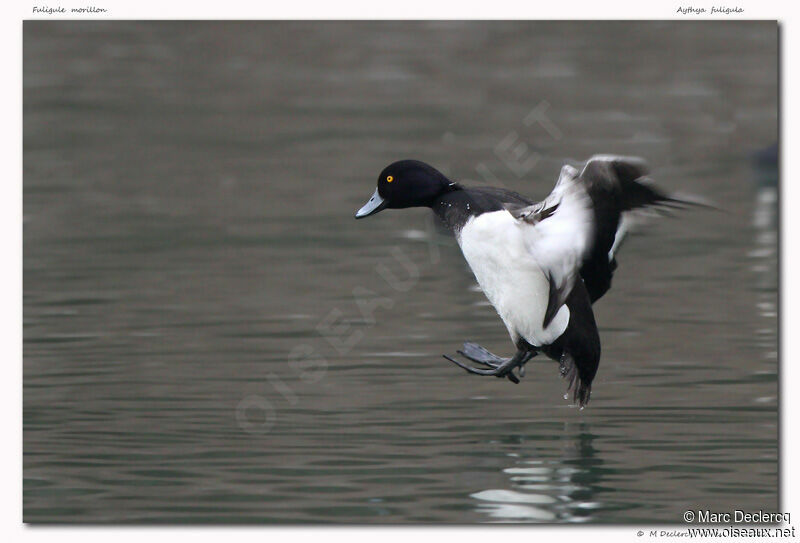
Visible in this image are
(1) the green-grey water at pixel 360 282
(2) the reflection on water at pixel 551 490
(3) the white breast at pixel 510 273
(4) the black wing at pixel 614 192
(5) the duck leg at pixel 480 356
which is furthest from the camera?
(5) the duck leg at pixel 480 356

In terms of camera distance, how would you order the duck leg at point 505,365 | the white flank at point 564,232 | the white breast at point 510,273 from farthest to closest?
the duck leg at point 505,365
the white breast at point 510,273
the white flank at point 564,232

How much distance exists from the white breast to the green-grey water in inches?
22.7

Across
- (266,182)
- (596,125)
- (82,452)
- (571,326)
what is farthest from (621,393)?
(596,125)

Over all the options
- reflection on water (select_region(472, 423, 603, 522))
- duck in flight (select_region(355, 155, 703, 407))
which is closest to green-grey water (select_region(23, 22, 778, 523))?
reflection on water (select_region(472, 423, 603, 522))

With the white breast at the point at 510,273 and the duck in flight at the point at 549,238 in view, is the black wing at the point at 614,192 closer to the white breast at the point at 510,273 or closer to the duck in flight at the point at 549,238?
the duck in flight at the point at 549,238

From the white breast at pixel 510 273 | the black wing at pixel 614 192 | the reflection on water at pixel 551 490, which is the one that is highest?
the black wing at pixel 614 192

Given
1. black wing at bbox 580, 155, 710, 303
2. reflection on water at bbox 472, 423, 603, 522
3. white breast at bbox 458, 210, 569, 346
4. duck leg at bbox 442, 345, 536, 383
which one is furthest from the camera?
duck leg at bbox 442, 345, 536, 383

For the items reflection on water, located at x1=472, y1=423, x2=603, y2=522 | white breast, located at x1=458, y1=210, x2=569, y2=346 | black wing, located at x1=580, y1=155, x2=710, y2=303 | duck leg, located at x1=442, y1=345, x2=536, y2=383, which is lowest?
reflection on water, located at x1=472, y1=423, x2=603, y2=522

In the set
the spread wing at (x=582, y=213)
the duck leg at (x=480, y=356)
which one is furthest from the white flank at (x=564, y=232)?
the duck leg at (x=480, y=356)

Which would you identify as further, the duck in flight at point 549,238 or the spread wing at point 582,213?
the duck in flight at point 549,238

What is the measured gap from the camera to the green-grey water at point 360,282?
22.1 ft

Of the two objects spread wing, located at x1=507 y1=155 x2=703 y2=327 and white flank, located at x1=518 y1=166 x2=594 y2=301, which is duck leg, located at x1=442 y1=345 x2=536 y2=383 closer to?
spread wing, located at x1=507 y1=155 x2=703 y2=327

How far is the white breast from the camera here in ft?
23.1

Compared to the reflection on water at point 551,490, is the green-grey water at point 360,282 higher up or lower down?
higher up
